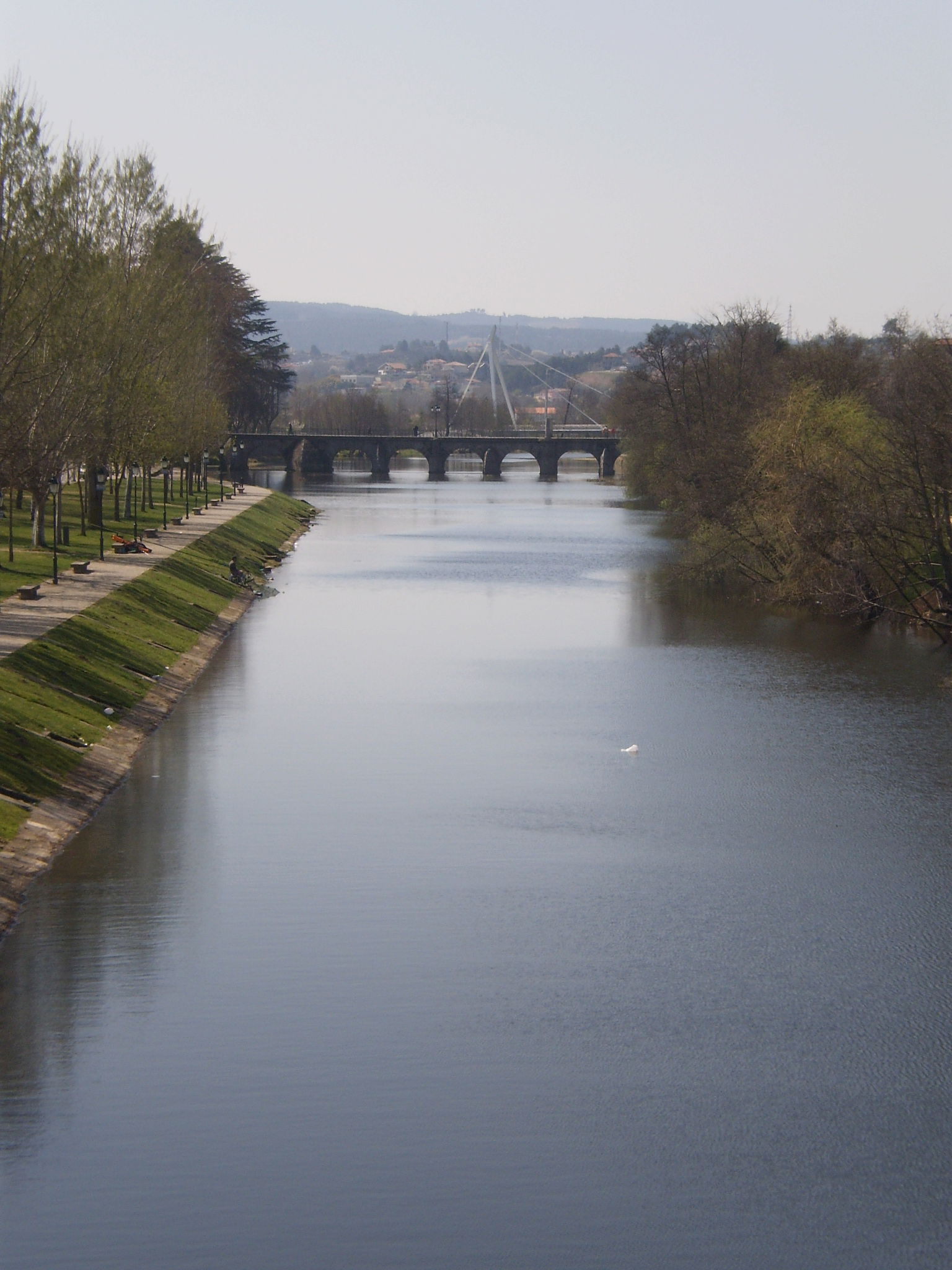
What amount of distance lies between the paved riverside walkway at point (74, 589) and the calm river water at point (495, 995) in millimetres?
3897

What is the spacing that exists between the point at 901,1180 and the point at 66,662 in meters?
22.6

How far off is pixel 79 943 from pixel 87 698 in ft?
42.0

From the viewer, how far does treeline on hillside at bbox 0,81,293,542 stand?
38.5 metres

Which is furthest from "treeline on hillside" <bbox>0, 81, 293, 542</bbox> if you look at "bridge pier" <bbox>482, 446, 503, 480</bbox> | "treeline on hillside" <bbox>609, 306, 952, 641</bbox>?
"bridge pier" <bbox>482, 446, 503, 480</bbox>

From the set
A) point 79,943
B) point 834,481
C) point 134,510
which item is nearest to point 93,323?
point 134,510

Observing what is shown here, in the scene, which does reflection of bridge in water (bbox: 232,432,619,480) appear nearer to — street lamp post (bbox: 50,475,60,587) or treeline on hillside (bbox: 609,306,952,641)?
treeline on hillside (bbox: 609,306,952,641)

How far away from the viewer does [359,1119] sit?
15922 millimetres

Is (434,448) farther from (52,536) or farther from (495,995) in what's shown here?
(495,995)

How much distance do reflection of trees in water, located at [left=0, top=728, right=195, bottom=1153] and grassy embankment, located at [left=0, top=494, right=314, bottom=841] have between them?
1.31m

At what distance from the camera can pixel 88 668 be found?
34188 mm

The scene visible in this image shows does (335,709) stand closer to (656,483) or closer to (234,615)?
(234,615)

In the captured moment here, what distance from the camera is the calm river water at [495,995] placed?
14.3 metres

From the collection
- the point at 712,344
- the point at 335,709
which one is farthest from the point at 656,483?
the point at 335,709

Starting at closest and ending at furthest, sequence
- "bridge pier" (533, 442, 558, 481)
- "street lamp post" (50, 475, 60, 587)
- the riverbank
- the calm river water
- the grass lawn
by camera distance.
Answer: the calm river water < the riverbank < "street lamp post" (50, 475, 60, 587) < the grass lawn < "bridge pier" (533, 442, 558, 481)
